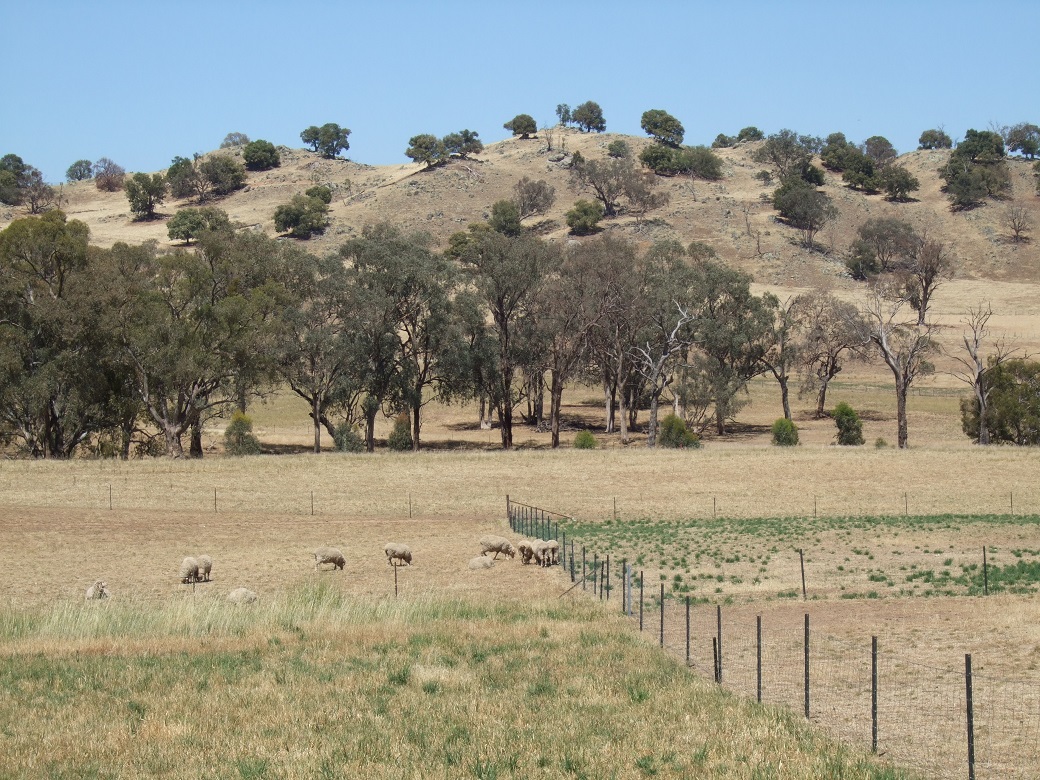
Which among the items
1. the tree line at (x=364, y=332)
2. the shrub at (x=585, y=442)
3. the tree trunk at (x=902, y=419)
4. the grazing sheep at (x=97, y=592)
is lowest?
the grazing sheep at (x=97, y=592)

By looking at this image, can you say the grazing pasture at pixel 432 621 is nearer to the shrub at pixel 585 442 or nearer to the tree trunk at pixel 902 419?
the tree trunk at pixel 902 419

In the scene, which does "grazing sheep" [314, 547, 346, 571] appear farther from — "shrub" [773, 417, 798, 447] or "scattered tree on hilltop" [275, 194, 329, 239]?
"scattered tree on hilltop" [275, 194, 329, 239]

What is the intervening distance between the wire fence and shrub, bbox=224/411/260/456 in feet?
169

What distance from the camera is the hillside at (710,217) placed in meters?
148

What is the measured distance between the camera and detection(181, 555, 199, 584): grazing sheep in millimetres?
33062

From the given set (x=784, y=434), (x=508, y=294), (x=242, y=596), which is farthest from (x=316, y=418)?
(x=242, y=596)

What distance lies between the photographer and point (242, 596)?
28734 millimetres

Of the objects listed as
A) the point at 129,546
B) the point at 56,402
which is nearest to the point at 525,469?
the point at 129,546

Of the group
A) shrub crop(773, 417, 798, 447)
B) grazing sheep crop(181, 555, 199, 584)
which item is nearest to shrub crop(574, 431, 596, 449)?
shrub crop(773, 417, 798, 447)

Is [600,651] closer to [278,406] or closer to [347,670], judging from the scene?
[347,670]

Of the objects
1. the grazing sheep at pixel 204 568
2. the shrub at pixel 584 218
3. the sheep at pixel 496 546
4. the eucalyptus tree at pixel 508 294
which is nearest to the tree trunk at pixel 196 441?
the eucalyptus tree at pixel 508 294

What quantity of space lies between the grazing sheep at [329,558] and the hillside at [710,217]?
357 ft

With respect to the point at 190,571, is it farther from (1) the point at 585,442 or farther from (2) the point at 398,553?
(1) the point at 585,442

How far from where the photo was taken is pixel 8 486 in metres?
57.2
